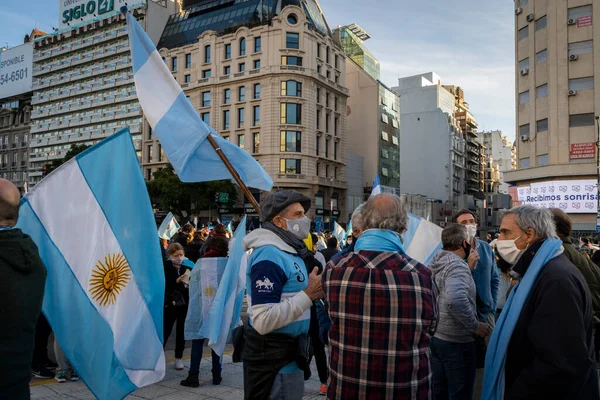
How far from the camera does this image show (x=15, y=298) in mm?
2467

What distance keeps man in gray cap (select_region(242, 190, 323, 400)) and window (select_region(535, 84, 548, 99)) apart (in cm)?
3523

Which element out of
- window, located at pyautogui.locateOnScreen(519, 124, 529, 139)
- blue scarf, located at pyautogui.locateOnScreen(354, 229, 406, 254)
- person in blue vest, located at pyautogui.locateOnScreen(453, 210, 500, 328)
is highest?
window, located at pyautogui.locateOnScreen(519, 124, 529, 139)

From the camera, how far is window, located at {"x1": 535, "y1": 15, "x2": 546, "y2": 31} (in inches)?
1320

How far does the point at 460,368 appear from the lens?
391 centimetres

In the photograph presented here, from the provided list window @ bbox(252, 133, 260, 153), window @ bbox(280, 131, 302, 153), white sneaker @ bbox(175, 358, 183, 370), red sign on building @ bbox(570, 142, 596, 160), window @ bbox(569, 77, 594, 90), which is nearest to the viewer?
white sneaker @ bbox(175, 358, 183, 370)

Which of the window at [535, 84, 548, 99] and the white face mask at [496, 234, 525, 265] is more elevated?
the window at [535, 84, 548, 99]

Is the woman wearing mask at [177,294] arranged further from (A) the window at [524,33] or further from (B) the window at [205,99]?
(B) the window at [205,99]

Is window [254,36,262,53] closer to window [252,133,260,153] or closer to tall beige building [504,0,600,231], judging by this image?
window [252,133,260,153]

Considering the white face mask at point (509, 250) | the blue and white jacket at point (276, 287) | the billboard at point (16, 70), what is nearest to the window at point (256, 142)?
the billboard at point (16, 70)

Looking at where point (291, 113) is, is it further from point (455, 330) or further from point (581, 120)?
point (455, 330)

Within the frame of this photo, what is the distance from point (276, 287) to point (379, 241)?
0.70 metres

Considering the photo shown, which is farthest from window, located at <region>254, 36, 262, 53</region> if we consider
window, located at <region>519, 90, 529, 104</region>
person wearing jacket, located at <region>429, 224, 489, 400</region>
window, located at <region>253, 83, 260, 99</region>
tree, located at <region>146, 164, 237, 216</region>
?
person wearing jacket, located at <region>429, 224, 489, 400</region>

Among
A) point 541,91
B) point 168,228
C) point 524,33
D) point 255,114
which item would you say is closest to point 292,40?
point 255,114

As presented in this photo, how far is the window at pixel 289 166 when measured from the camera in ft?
172
